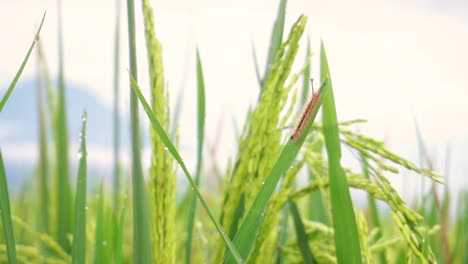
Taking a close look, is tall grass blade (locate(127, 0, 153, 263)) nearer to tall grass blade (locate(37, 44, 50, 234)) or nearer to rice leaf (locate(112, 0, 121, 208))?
rice leaf (locate(112, 0, 121, 208))

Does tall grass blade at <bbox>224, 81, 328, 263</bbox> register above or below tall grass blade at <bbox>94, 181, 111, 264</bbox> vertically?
above

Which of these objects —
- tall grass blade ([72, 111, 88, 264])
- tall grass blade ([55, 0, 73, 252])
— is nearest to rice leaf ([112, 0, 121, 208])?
tall grass blade ([55, 0, 73, 252])

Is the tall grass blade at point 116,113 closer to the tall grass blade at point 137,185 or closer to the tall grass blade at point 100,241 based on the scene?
the tall grass blade at point 100,241

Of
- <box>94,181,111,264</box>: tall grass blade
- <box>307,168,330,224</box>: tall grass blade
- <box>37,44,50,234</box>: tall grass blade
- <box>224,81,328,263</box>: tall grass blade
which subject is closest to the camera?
<box>224,81,328,263</box>: tall grass blade

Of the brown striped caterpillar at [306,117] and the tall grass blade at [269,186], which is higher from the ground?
the brown striped caterpillar at [306,117]

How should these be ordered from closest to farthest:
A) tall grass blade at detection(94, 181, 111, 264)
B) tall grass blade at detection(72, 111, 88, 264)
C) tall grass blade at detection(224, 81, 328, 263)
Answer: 1. tall grass blade at detection(224, 81, 328, 263)
2. tall grass blade at detection(72, 111, 88, 264)
3. tall grass blade at detection(94, 181, 111, 264)

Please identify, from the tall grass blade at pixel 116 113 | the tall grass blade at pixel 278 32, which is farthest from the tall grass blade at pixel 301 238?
the tall grass blade at pixel 116 113

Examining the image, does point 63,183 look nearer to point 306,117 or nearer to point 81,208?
point 81,208

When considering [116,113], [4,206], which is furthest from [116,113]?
[4,206]
